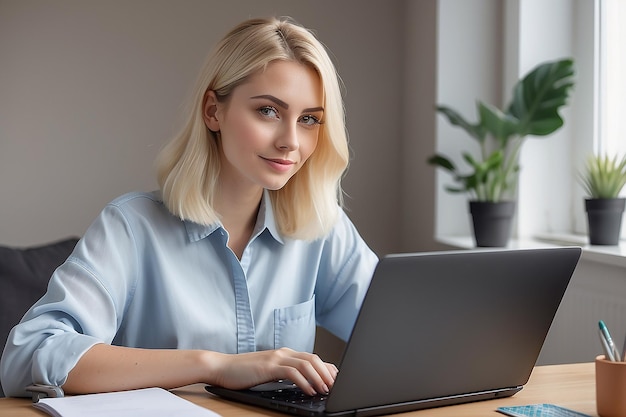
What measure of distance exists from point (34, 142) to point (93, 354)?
191cm

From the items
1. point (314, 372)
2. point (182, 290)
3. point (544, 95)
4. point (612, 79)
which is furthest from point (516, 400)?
point (612, 79)

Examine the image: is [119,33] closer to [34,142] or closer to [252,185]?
[34,142]

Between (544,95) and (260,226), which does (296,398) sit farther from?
(544,95)

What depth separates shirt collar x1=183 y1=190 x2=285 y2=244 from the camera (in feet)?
5.43

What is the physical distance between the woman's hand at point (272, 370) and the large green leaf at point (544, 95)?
5.26ft

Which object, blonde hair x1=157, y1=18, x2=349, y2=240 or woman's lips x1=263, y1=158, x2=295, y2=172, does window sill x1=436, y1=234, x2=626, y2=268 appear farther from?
woman's lips x1=263, y1=158, x2=295, y2=172

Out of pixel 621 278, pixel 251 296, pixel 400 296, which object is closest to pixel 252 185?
pixel 251 296

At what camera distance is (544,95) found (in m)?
2.68

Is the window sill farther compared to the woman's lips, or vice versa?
the window sill

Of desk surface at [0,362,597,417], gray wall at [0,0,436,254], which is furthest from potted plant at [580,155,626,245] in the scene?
desk surface at [0,362,597,417]

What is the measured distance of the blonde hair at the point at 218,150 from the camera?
1644mm

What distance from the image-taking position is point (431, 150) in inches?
125

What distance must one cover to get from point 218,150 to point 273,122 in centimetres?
18

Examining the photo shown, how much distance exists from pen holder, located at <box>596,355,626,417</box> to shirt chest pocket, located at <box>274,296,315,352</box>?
669mm
